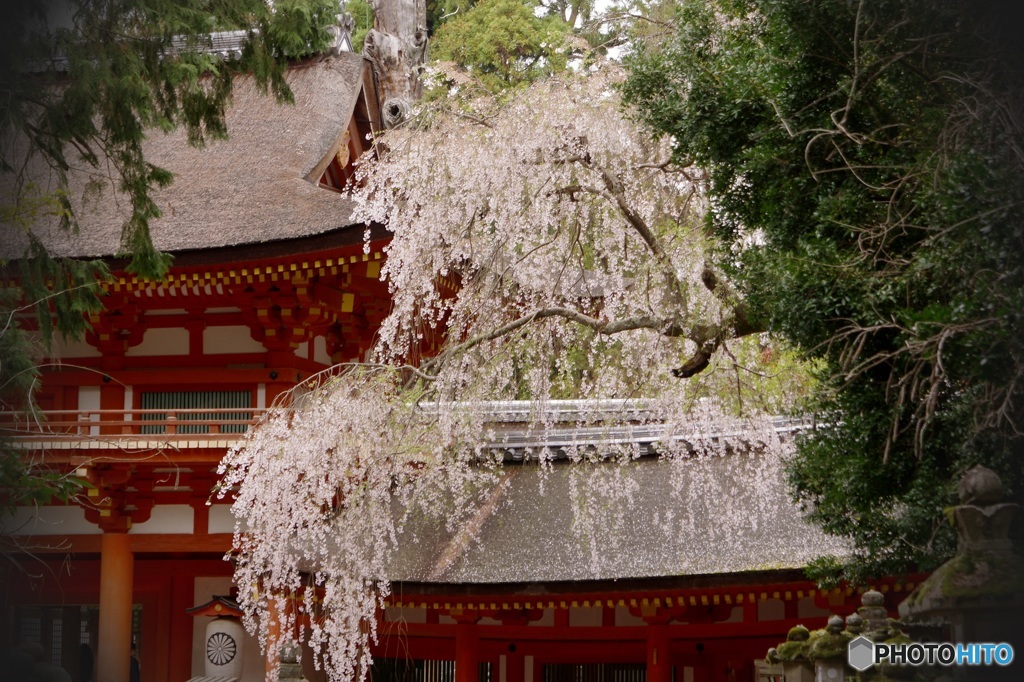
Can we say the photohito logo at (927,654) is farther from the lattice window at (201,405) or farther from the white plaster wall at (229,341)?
the white plaster wall at (229,341)

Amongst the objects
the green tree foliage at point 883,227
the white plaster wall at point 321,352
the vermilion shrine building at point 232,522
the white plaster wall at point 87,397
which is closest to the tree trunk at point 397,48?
the vermilion shrine building at point 232,522

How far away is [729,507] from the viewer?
10.4 meters

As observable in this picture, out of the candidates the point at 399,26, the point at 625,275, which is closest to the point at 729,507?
the point at 625,275

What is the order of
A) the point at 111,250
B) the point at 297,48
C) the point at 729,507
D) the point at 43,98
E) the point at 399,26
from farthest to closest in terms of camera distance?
the point at 399,26
the point at 111,250
the point at 729,507
the point at 297,48
the point at 43,98

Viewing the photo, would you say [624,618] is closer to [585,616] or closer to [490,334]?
[585,616]

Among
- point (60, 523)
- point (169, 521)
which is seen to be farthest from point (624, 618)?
point (60, 523)

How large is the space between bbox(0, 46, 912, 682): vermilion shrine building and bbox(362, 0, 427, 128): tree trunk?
1.77 metres

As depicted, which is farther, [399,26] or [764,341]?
[399,26]

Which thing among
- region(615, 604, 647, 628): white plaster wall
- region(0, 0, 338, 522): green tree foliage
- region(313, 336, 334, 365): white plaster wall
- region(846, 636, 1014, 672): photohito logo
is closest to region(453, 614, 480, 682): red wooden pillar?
region(615, 604, 647, 628): white plaster wall

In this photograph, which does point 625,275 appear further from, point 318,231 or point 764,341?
point 318,231

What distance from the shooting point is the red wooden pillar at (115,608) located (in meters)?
11.7

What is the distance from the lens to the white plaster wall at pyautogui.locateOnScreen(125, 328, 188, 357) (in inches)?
487

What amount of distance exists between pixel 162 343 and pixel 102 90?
513cm

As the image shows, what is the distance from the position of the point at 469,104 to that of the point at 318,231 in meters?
1.77
